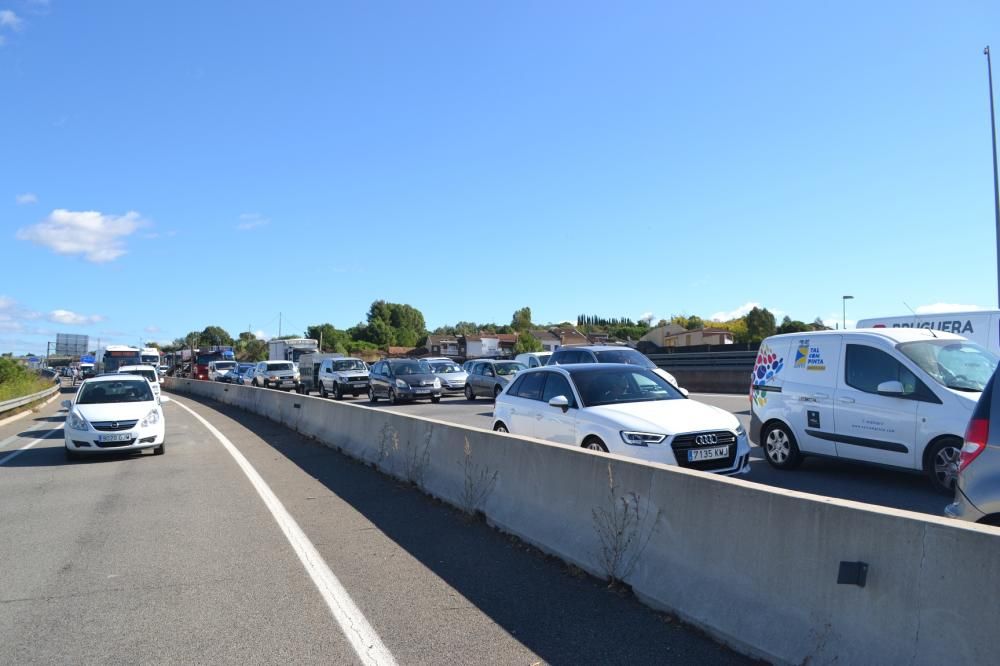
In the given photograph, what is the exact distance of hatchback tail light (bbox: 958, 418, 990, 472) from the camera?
452 cm

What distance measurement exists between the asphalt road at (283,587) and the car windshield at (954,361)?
5469 millimetres

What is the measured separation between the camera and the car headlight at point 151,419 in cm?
1396

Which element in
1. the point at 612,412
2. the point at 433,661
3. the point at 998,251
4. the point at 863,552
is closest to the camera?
the point at 863,552

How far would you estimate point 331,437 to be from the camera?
15070mm

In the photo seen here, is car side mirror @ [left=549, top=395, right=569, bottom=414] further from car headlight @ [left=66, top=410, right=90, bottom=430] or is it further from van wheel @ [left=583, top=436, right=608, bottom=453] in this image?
car headlight @ [left=66, top=410, right=90, bottom=430]

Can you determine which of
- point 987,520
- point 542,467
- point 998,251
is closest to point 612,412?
point 542,467

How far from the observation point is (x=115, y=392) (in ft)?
50.0

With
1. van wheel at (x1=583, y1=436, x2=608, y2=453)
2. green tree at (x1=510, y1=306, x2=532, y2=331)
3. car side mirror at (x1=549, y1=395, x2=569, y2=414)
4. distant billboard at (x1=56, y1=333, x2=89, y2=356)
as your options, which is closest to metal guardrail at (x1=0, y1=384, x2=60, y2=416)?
car side mirror at (x1=549, y1=395, x2=569, y2=414)

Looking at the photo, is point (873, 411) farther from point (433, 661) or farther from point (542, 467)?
point (433, 661)

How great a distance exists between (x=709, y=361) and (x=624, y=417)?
2772 centimetres

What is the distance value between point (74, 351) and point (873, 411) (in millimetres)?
93285

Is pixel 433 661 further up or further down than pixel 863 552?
further down

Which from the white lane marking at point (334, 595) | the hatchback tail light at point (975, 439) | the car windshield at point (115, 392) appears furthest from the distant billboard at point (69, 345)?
the hatchback tail light at point (975, 439)

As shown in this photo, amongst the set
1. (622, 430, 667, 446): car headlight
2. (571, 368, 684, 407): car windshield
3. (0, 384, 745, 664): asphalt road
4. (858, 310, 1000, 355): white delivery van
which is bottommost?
(0, 384, 745, 664): asphalt road
